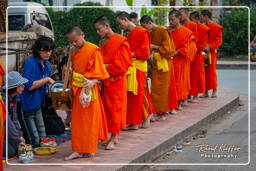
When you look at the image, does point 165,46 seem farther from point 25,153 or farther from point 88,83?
point 25,153

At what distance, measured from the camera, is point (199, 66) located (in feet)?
41.9

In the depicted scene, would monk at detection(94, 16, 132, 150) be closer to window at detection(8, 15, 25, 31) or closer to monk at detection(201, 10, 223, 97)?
monk at detection(201, 10, 223, 97)

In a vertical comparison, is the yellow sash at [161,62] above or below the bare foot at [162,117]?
above

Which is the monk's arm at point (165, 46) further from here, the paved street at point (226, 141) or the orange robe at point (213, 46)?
the orange robe at point (213, 46)

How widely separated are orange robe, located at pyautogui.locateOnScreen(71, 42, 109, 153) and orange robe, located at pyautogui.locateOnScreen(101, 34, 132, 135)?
58 centimetres

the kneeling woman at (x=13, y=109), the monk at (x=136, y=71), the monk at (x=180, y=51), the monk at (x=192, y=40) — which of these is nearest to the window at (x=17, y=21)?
the monk at (x=192, y=40)

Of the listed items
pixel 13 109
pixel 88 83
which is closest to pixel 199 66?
pixel 88 83

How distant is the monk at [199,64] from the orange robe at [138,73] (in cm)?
339

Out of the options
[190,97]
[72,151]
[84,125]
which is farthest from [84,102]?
[190,97]

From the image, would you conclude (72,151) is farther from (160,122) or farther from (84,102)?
→ (160,122)

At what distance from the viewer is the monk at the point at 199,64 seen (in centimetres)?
1262

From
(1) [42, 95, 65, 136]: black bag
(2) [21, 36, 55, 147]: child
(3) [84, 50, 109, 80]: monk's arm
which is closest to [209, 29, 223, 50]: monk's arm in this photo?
(1) [42, 95, 65, 136]: black bag

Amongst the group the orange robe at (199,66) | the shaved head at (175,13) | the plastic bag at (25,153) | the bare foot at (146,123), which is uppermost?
the shaved head at (175,13)

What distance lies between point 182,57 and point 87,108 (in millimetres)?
4365
